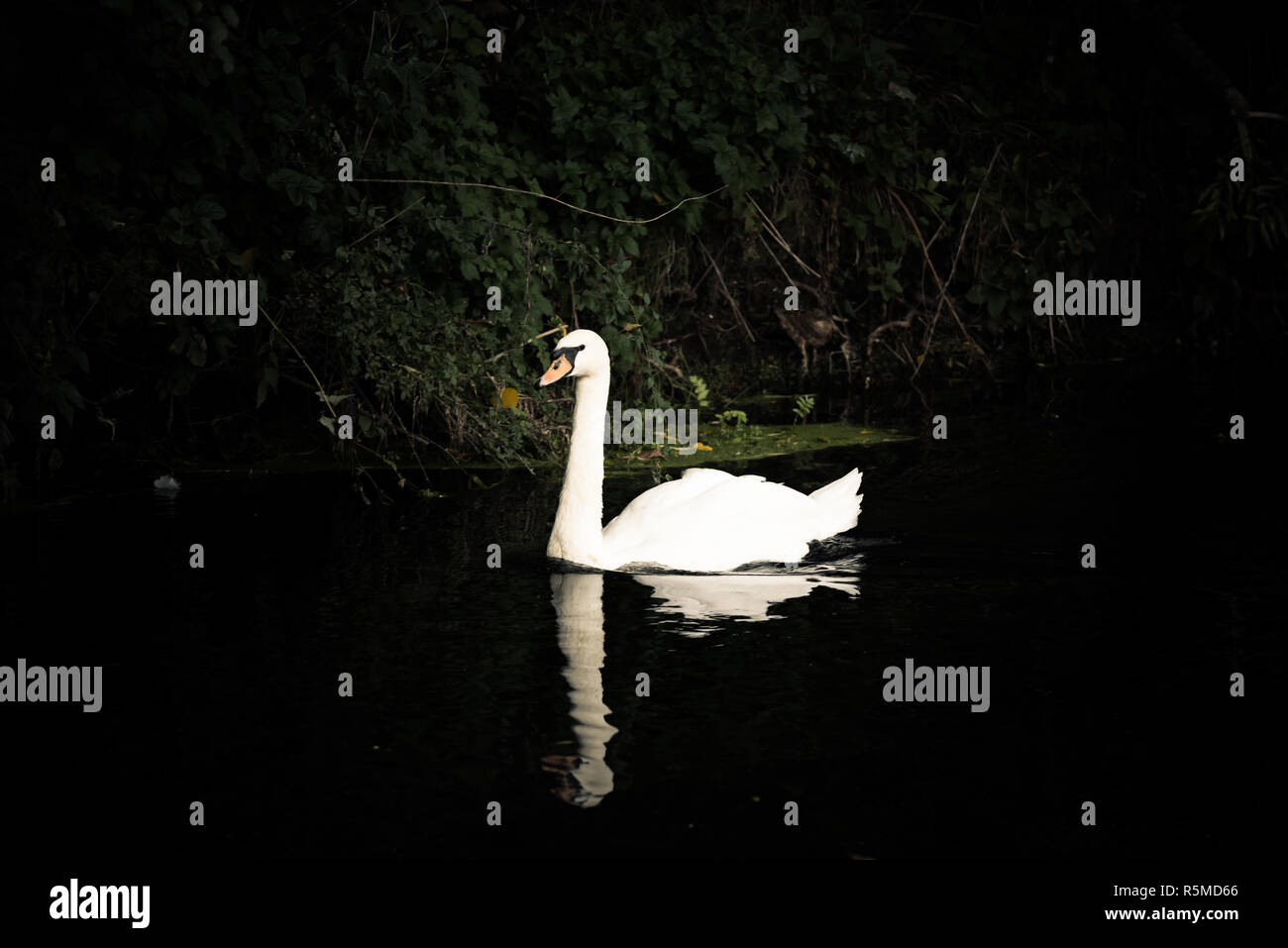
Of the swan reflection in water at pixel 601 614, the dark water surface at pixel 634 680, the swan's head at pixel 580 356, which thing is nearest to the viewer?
the dark water surface at pixel 634 680

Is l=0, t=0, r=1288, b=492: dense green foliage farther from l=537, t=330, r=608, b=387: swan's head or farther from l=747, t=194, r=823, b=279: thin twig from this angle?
l=537, t=330, r=608, b=387: swan's head

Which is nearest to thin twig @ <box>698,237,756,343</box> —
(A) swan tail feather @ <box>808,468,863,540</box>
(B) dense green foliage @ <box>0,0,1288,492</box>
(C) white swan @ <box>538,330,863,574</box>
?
(B) dense green foliage @ <box>0,0,1288,492</box>

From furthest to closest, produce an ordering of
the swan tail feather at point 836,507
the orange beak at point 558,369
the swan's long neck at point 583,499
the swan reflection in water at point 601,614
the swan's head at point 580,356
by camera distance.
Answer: the swan tail feather at point 836,507, the swan's head at point 580,356, the orange beak at point 558,369, the swan's long neck at point 583,499, the swan reflection in water at point 601,614

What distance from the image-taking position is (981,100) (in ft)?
55.6

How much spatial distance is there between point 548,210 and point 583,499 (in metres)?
5.21

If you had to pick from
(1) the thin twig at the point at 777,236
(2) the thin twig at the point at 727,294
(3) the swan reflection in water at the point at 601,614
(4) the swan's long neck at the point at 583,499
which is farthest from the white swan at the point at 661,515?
(2) the thin twig at the point at 727,294

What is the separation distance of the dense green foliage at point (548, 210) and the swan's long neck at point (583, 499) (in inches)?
90.9

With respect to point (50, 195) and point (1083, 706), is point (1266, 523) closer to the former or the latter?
point (1083, 706)

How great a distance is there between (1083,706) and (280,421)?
780 centimetres

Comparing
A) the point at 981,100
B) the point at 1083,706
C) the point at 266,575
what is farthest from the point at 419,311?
the point at 981,100

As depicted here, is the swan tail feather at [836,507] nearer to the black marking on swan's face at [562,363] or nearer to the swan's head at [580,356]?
the swan's head at [580,356]

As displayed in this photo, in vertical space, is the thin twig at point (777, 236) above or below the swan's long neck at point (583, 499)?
above

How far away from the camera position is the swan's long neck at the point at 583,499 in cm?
858

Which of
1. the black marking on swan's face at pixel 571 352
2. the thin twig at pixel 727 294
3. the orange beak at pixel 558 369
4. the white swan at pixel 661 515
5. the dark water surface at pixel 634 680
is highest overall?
the thin twig at pixel 727 294
